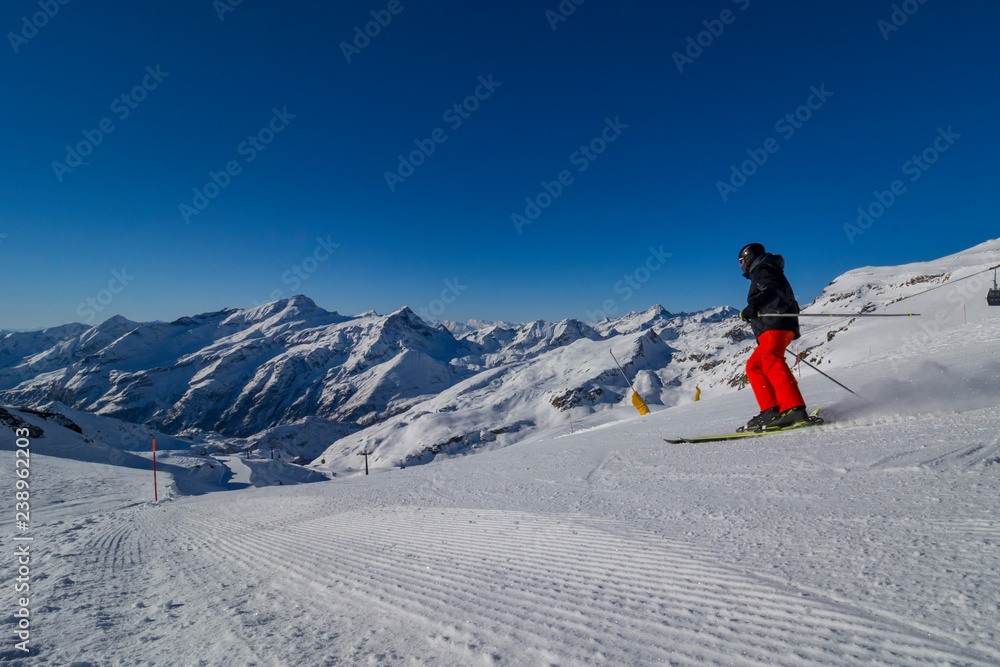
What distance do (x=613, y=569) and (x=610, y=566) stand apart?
0.17ft

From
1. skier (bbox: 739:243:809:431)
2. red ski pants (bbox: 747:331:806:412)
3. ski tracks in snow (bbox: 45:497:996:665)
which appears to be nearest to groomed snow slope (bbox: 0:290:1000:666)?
ski tracks in snow (bbox: 45:497:996:665)

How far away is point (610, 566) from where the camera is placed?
8.70 ft

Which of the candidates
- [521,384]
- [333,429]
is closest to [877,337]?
[521,384]

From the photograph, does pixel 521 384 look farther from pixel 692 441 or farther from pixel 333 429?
pixel 692 441

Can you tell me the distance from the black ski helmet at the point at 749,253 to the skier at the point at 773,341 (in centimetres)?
13

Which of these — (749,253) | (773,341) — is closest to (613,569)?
(773,341)

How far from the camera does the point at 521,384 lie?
5522 inches

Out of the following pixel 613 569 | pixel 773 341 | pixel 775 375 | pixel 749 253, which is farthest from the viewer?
pixel 749 253

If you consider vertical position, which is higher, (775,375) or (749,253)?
(749,253)

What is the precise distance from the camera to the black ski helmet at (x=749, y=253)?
20.6 feet

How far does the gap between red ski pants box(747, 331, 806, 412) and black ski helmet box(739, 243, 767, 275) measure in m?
1.15

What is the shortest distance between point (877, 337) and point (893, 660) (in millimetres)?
38906

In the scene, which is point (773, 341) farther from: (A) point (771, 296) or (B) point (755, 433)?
(B) point (755, 433)

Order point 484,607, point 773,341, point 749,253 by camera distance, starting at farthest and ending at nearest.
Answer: point 749,253
point 773,341
point 484,607
